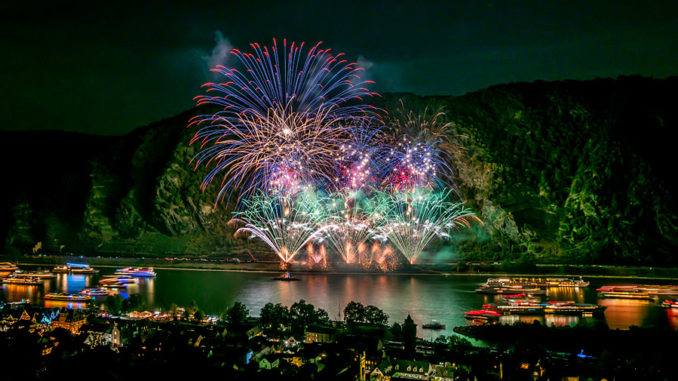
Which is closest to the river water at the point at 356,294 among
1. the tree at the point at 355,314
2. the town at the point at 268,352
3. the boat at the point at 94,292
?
the boat at the point at 94,292

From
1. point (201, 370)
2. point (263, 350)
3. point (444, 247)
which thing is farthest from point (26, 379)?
point (444, 247)

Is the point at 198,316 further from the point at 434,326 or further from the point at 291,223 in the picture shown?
the point at 291,223

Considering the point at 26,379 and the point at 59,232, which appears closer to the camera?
the point at 26,379

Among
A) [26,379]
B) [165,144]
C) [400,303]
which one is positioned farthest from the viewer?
[165,144]

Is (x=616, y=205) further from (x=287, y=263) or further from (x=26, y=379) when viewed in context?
(x=26, y=379)

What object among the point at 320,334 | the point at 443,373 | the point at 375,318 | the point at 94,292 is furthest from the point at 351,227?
the point at 443,373

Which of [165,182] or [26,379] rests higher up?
[165,182]

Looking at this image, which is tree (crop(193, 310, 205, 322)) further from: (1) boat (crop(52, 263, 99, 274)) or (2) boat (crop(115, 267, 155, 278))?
(1) boat (crop(52, 263, 99, 274))
